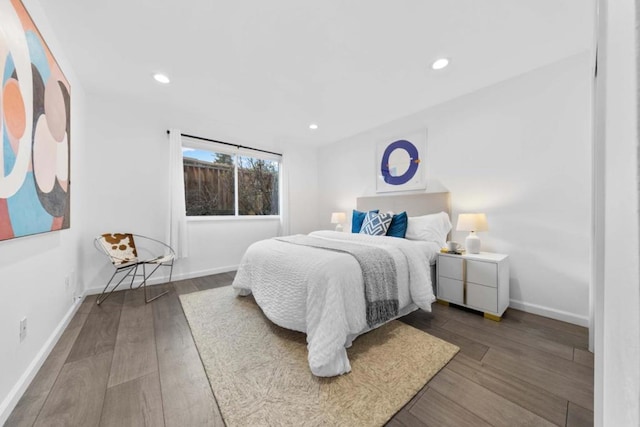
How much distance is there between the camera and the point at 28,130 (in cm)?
136

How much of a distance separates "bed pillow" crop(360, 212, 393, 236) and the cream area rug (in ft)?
3.64

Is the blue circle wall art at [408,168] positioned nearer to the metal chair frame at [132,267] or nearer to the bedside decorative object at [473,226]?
the bedside decorative object at [473,226]

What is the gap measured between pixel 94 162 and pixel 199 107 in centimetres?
140

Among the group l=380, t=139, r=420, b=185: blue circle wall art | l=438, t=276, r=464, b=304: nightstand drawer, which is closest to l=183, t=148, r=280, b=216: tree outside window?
l=380, t=139, r=420, b=185: blue circle wall art

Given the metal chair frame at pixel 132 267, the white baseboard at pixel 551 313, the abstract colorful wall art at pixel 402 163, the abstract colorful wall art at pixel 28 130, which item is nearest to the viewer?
the abstract colorful wall art at pixel 28 130

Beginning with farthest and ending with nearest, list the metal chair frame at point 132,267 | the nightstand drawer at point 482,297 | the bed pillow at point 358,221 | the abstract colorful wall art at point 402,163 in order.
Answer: the bed pillow at point 358,221 → the abstract colorful wall art at point 402,163 → the metal chair frame at point 132,267 → the nightstand drawer at point 482,297

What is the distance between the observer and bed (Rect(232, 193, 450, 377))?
4.91ft

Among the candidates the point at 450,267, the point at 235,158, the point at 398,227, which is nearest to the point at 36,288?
the point at 235,158

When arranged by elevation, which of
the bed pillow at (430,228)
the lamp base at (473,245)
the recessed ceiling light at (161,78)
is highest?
the recessed ceiling light at (161,78)

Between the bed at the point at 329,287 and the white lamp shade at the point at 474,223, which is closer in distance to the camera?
the bed at the point at 329,287

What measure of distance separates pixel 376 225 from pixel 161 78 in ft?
9.52

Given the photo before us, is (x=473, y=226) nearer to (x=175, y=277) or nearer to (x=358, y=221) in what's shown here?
(x=358, y=221)

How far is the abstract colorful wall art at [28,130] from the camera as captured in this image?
1178mm

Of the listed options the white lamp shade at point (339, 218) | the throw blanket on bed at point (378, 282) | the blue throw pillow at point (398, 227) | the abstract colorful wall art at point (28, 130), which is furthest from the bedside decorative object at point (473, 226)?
the abstract colorful wall art at point (28, 130)
